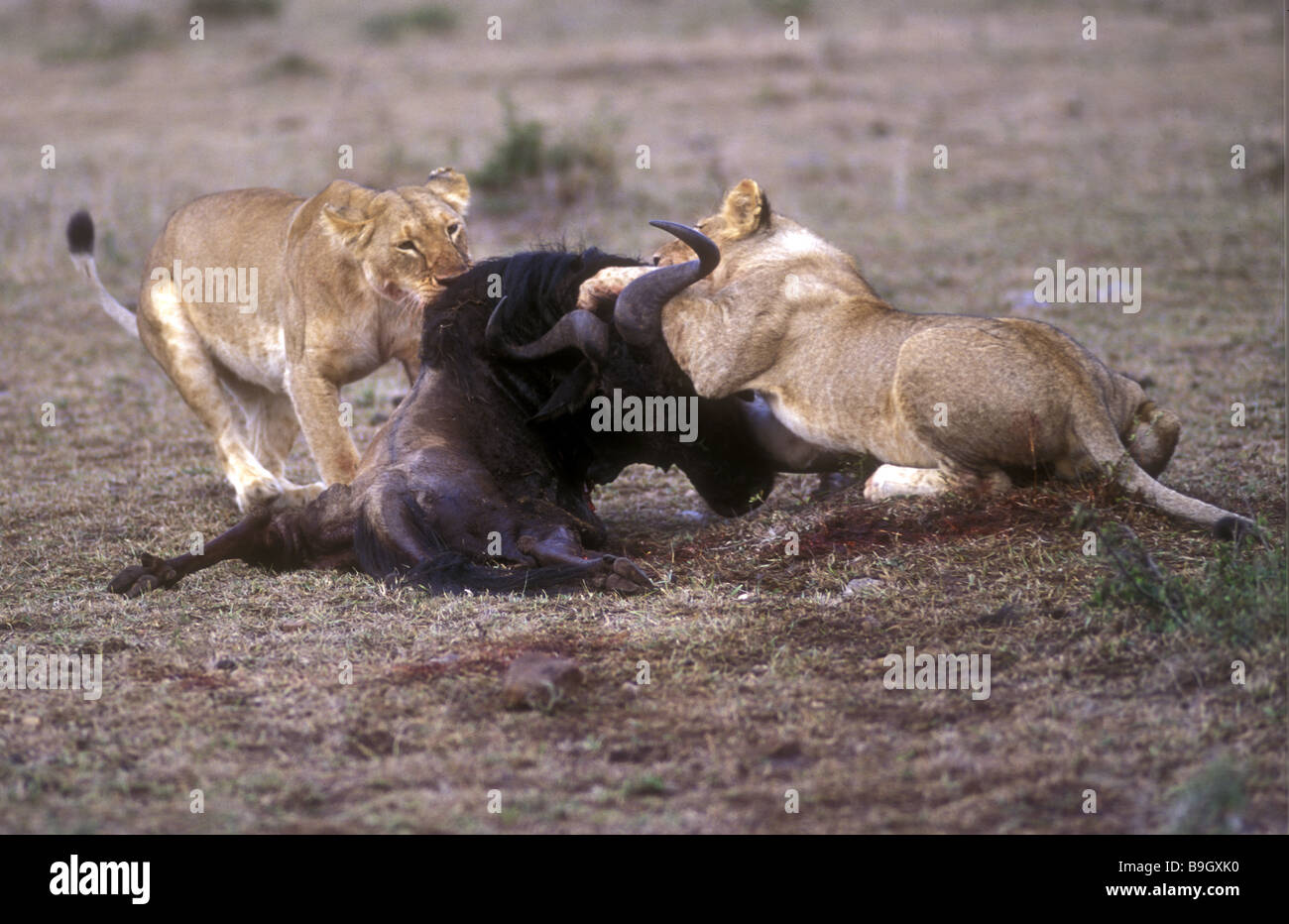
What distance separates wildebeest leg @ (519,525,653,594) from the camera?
472cm

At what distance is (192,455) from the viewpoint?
7.25m

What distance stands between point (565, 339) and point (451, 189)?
1.15m

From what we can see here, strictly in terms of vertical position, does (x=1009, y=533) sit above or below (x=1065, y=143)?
below

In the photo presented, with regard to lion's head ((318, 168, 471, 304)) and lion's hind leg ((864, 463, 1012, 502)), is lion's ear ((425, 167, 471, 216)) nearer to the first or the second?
lion's head ((318, 168, 471, 304))

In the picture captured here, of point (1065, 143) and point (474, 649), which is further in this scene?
point (1065, 143)

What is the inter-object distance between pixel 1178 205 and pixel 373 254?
28.5ft

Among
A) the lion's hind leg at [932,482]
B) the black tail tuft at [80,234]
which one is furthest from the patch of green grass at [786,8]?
the lion's hind leg at [932,482]

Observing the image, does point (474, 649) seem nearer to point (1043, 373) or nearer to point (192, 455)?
point (1043, 373)

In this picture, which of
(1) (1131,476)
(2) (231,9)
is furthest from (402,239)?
(2) (231,9)

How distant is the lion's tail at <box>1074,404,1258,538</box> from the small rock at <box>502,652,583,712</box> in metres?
2.03

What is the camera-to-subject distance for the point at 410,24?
2236cm

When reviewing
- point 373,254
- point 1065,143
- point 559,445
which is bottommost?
point 559,445

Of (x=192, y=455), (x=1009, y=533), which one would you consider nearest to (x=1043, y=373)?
(x=1009, y=533)

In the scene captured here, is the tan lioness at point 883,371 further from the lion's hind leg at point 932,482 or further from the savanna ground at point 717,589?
the savanna ground at point 717,589
